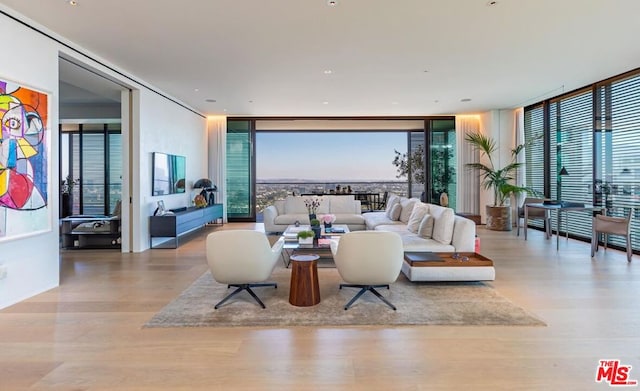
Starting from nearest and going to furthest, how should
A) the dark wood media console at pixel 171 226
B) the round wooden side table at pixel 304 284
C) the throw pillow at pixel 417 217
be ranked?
the round wooden side table at pixel 304 284 < the throw pillow at pixel 417 217 < the dark wood media console at pixel 171 226

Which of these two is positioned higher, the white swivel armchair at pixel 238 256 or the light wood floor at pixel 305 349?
the white swivel armchair at pixel 238 256

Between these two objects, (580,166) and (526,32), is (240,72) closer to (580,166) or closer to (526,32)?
(526,32)

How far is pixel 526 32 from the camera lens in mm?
4188

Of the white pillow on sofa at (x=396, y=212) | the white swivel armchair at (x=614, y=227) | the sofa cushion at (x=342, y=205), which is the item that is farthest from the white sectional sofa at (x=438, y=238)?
the white swivel armchair at (x=614, y=227)

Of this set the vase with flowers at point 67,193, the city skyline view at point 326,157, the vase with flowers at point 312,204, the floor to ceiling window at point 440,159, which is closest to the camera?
the vase with flowers at point 312,204

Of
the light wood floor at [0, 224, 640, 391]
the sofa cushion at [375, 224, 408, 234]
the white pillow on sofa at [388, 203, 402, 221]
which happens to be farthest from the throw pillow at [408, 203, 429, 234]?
the light wood floor at [0, 224, 640, 391]

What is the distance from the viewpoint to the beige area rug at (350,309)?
122 inches

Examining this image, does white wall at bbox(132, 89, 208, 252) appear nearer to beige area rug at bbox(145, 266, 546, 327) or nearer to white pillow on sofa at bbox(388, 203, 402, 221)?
beige area rug at bbox(145, 266, 546, 327)

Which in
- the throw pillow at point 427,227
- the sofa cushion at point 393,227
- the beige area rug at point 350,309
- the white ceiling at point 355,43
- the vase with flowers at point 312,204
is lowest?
the beige area rug at point 350,309

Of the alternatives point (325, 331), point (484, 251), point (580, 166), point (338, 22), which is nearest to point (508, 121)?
point (580, 166)

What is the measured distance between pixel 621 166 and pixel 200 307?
282 inches

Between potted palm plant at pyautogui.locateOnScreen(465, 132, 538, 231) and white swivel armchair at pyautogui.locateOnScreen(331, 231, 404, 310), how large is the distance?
6263mm

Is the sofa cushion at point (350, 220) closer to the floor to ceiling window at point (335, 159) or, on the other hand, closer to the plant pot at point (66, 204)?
the floor to ceiling window at point (335, 159)

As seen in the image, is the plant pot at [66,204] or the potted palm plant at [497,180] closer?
the potted palm plant at [497,180]
